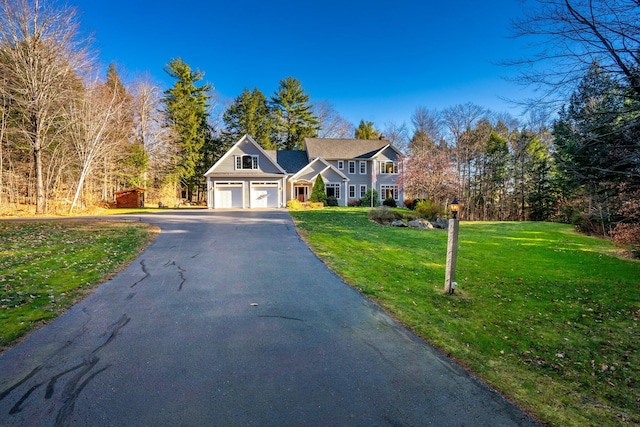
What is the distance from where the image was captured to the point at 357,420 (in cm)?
260

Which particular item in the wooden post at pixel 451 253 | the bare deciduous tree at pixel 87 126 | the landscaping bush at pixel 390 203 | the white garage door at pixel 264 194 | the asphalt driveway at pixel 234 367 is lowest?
the asphalt driveway at pixel 234 367

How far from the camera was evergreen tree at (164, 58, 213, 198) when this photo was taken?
111 feet

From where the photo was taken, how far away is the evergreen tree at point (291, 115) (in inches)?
1681

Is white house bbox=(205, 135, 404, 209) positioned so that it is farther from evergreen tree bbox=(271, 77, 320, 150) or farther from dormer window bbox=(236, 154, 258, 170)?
evergreen tree bbox=(271, 77, 320, 150)

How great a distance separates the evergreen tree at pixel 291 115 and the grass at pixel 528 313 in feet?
109

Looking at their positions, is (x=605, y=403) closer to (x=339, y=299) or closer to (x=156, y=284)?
(x=339, y=299)

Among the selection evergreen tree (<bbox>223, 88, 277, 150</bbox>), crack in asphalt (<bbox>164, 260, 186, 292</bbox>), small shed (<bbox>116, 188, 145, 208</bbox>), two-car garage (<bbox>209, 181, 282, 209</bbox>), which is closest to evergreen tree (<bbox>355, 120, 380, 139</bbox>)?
evergreen tree (<bbox>223, 88, 277, 150</bbox>)

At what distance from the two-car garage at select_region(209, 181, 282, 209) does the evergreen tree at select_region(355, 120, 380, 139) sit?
77.0 ft

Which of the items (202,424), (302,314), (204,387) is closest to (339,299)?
(302,314)

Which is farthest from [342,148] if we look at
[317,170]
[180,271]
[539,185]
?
[180,271]

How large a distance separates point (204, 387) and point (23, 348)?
2.46 m

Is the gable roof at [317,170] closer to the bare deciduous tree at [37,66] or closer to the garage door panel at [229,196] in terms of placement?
the garage door panel at [229,196]

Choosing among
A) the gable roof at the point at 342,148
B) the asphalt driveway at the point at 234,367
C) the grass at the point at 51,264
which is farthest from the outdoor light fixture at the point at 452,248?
the gable roof at the point at 342,148

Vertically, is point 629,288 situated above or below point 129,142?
below
